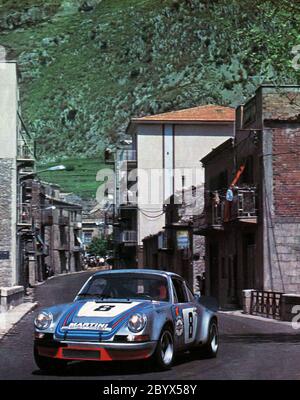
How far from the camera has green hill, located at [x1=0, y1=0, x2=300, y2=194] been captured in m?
131

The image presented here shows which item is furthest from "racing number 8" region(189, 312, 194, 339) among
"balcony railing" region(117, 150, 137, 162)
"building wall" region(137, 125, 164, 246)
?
"balcony railing" region(117, 150, 137, 162)

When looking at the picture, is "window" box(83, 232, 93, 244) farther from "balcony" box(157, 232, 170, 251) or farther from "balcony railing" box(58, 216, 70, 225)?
"balcony" box(157, 232, 170, 251)

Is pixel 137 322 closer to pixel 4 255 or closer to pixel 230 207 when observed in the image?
pixel 230 207

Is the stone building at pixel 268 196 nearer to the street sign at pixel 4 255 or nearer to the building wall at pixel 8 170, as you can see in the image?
the building wall at pixel 8 170

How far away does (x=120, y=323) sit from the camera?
10992mm

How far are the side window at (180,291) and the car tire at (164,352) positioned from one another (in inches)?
44.3

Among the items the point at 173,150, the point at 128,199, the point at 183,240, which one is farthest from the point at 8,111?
the point at 173,150

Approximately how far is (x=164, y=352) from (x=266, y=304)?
16954 mm

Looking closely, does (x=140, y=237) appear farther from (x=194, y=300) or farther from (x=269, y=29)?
(x=194, y=300)

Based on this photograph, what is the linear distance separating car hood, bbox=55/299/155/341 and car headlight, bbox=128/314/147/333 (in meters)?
0.08

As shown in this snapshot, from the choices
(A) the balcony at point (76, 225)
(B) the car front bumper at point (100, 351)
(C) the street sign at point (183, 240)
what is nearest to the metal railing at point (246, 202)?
(C) the street sign at point (183, 240)

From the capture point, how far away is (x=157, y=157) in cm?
7162
